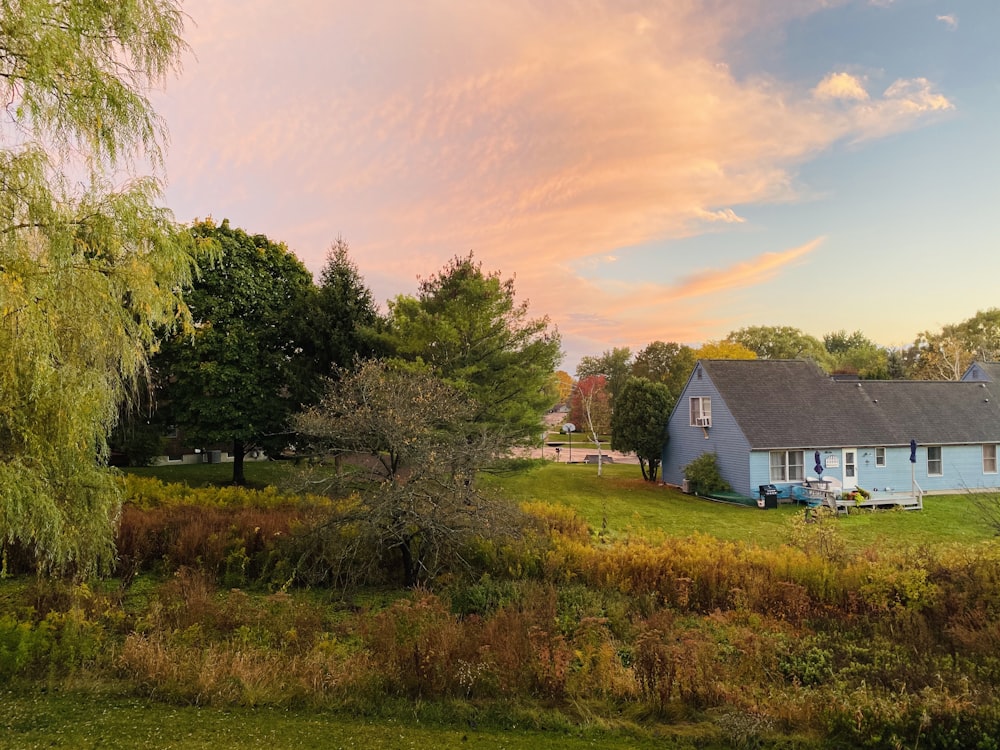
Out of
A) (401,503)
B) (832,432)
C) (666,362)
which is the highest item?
(666,362)

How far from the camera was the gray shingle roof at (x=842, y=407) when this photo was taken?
22.2 m

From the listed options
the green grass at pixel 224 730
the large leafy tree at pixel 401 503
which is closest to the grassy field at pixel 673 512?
the large leafy tree at pixel 401 503

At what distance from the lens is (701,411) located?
2414cm

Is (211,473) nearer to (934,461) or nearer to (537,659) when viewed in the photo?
(537,659)

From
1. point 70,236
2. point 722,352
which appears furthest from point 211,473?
point 722,352

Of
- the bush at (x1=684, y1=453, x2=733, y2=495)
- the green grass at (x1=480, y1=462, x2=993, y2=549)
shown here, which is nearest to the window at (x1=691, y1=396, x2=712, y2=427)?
the bush at (x1=684, y1=453, x2=733, y2=495)

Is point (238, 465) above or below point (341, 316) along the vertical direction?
below

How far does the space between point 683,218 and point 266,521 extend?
1575 centimetres

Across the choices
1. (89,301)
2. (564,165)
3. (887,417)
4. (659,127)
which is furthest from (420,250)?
(887,417)

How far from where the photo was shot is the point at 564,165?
1537 cm

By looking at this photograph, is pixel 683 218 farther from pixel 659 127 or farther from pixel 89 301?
pixel 89 301

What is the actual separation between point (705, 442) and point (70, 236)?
2393 centimetres

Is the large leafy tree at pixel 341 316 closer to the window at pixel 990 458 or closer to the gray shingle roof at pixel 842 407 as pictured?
the gray shingle roof at pixel 842 407

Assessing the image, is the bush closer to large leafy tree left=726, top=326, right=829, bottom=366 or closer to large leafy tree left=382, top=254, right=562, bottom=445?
large leafy tree left=382, top=254, right=562, bottom=445
